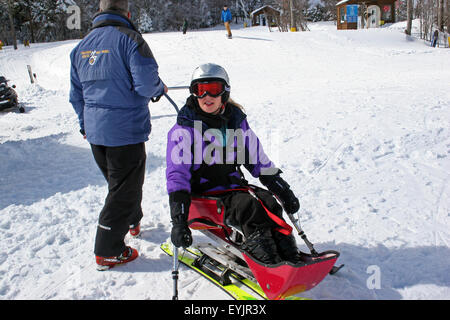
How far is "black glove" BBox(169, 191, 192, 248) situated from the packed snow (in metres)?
0.60

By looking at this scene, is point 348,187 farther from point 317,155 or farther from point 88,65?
point 88,65

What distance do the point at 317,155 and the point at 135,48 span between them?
3.60 m

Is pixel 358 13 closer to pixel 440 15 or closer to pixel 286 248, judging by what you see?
pixel 440 15

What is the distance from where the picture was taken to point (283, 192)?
2881 millimetres

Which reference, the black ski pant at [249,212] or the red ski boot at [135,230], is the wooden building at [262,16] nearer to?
the red ski boot at [135,230]

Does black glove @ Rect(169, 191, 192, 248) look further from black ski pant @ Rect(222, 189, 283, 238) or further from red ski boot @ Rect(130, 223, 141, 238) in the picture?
red ski boot @ Rect(130, 223, 141, 238)

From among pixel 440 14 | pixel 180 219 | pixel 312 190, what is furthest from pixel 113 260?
pixel 440 14

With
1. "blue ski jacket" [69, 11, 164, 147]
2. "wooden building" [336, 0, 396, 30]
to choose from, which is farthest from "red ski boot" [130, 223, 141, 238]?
"wooden building" [336, 0, 396, 30]

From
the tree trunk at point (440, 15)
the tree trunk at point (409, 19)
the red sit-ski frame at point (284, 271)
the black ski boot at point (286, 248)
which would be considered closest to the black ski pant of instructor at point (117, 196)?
the red sit-ski frame at point (284, 271)

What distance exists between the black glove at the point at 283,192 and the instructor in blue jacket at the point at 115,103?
119cm

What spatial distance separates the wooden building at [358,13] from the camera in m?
34.1

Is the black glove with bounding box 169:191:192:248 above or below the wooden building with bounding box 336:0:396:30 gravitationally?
below

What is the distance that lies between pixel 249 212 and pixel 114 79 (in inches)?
61.6

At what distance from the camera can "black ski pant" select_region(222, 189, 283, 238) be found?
2.45 m
